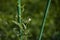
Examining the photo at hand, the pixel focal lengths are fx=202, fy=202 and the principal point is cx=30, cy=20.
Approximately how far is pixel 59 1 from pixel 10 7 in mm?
577

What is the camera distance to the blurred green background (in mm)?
2109

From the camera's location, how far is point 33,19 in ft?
7.30

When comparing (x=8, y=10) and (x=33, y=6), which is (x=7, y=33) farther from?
(x=33, y=6)

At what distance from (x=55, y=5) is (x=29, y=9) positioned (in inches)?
12.0

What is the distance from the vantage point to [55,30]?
2135 mm

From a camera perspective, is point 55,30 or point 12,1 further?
point 12,1

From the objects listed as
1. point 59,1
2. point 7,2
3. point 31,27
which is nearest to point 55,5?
point 59,1

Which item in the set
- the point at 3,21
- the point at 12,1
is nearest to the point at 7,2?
the point at 12,1

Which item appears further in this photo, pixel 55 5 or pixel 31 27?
pixel 55 5

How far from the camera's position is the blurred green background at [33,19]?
6.92 ft

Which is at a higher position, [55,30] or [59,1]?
[59,1]

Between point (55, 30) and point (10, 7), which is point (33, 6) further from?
point (55, 30)

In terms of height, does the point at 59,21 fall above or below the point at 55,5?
below

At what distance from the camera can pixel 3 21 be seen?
2227 millimetres
